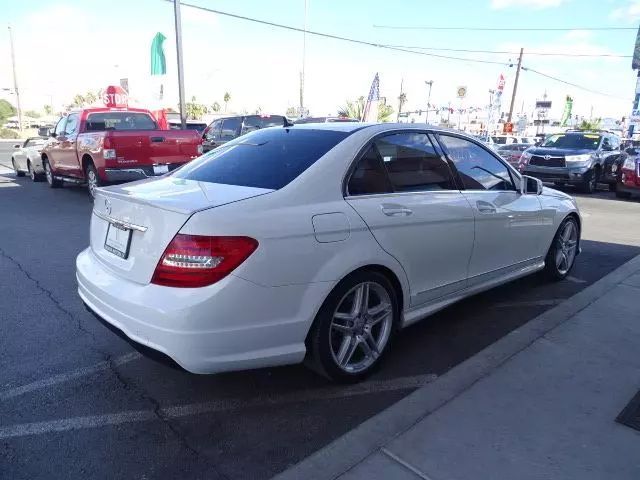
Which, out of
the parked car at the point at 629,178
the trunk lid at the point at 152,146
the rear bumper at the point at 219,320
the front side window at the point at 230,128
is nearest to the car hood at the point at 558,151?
the parked car at the point at 629,178

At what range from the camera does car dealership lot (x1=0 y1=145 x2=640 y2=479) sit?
251 cm

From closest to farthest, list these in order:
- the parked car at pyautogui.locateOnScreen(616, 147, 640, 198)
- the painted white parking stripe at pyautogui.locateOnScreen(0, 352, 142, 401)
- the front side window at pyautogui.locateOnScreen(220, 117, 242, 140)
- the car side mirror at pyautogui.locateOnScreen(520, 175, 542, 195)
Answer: the painted white parking stripe at pyautogui.locateOnScreen(0, 352, 142, 401)
the car side mirror at pyautogui.locateOnScreen(520, 175, 542, 195)
the parked car at pyautogui.locateOnScreen(616, 147, 640, 198)
the front side window at pyautogui.locateOnScreen(220, 117, 242, 140)

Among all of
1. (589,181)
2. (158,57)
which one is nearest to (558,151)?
(589,181)

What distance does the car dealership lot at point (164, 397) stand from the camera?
2506 mm

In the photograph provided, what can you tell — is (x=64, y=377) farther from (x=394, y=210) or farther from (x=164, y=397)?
(x=394, y=210)

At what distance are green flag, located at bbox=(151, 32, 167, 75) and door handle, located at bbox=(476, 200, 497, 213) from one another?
15367mm

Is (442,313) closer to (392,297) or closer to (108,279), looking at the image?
(392,297)

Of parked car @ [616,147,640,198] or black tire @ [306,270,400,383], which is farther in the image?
parked car @ [616,147,640,198]

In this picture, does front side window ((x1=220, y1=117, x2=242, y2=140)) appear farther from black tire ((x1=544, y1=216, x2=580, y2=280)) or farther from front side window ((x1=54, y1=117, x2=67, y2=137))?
black tire ((x1=544, y1=216, x2=580, y2=280))

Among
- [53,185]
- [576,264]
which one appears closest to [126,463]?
[576,264]

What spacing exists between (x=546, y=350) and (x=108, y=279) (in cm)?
299

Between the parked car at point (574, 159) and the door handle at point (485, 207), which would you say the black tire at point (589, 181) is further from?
the door handle at point (485, 207)

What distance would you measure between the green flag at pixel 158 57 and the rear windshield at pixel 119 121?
631 cm

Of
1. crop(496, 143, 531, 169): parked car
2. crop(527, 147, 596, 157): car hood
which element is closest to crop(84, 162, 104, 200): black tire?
crop(527, 147, 596, 157): car hood
